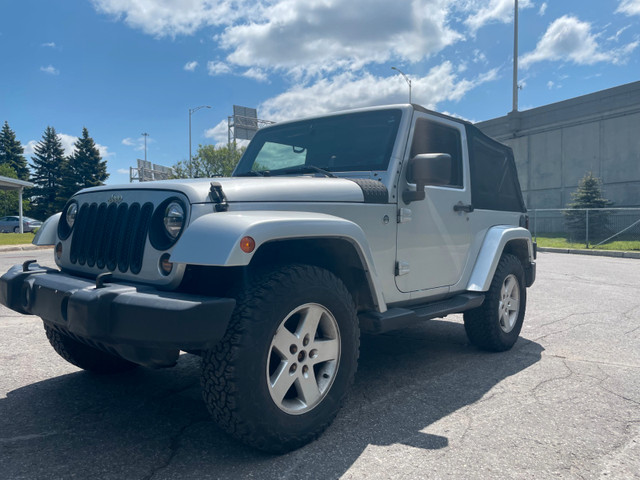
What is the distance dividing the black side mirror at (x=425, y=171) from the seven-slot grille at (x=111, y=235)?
1697mm

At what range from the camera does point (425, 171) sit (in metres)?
3.39

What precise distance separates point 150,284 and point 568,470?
2208mm

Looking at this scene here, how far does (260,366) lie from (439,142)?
258 centimetres

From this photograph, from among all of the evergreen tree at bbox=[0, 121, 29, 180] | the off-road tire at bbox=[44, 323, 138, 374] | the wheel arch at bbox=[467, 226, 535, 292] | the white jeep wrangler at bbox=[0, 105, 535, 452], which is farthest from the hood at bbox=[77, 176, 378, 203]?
the evergreen tree at bbox=[0, 121, 29, 180]

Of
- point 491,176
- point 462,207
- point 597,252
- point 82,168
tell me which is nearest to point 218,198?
point 462,207

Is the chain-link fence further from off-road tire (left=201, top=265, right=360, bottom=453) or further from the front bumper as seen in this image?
the front bumper

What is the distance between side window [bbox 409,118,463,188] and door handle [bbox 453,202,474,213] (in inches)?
6.7

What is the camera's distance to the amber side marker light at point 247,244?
234cm

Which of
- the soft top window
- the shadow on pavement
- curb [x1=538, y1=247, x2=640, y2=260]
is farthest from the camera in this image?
curb [x1=538, y1=247, x2=640, y2=260]

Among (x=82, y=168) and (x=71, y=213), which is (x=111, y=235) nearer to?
(x=71, y=213)

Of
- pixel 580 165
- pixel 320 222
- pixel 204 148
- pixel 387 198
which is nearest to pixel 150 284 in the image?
pixel 320 222

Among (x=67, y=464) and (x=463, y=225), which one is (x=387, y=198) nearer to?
(x=463, y=225)

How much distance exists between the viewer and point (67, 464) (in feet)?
8.16

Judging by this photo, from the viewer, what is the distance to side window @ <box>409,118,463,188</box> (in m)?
3.90
